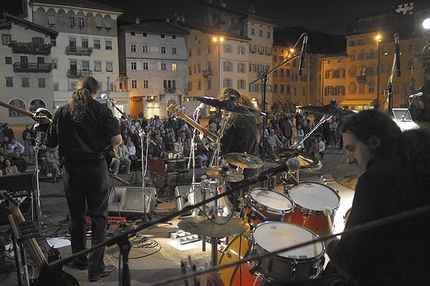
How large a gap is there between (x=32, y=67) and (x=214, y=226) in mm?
39354

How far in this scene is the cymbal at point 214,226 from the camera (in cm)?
302

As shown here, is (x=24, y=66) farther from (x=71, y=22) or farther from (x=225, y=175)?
(x=225, y=175)

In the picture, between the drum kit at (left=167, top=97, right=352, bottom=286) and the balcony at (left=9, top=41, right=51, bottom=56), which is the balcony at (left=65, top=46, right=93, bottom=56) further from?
the drum kit at (left=167, top=97, right=352, bottom=286)

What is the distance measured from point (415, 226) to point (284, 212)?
1.92 m

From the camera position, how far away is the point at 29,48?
36000 mm

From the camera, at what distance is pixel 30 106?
3778 cm

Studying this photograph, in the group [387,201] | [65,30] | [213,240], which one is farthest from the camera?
[65,30]

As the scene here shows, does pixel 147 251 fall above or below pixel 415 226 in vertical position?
below

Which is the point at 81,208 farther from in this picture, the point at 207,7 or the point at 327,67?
the point at 327,67

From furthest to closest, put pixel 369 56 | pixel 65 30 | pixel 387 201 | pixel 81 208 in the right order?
pixel 369 56 < pixel 65 30 < pixel 81 208 < pixel 387 201

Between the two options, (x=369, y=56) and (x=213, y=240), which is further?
(x=369, y=56)

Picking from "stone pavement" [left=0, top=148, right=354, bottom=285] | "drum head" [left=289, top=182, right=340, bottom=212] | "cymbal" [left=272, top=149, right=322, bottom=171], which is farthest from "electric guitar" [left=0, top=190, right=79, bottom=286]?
"cymbal" [left=272, top=149, right=322, bottom=171]

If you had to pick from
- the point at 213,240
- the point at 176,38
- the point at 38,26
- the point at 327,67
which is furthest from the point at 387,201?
the point at 327,67

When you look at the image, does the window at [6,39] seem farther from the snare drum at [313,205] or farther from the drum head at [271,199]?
the snare drum at [313,205]
